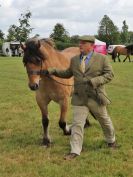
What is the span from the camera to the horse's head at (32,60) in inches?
294

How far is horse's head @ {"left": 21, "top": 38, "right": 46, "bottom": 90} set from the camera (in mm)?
7465

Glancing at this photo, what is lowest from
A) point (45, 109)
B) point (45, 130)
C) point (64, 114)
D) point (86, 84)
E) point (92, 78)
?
point (45, 130)

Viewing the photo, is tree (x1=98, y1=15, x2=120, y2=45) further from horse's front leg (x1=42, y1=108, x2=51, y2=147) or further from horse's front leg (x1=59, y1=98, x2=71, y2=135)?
horse's front leg (x1=42, y1=108, x2=51, y2=147)

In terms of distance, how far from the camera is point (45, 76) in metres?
8.02

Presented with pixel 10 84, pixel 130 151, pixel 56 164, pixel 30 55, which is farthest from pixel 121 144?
pixel 10 84

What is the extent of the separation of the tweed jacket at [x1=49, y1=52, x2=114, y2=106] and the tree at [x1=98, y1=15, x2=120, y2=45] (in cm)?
10765

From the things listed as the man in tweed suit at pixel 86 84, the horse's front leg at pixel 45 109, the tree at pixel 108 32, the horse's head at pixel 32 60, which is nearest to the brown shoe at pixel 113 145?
the man in tweed suit at pixel 86 84

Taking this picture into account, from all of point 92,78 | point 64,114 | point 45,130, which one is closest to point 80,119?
point 92,78

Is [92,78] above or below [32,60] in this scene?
below

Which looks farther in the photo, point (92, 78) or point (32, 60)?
point (32, 60)

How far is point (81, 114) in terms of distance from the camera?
7.45m

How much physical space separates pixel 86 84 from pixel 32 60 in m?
1.01

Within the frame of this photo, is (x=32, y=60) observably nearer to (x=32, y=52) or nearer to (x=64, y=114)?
(x=32, y=52)

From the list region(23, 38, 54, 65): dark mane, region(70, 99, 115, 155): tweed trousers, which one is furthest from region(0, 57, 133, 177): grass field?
region(23, 38, 54, 65): dark mane
